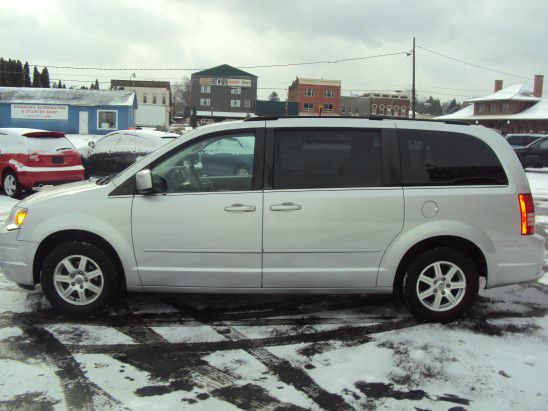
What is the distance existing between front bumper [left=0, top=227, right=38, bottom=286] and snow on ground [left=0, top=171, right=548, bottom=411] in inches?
14.3

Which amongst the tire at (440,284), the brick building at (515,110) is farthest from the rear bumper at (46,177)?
the brick building at (515,110)

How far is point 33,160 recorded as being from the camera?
1116 centimetres

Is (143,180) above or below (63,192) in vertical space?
above

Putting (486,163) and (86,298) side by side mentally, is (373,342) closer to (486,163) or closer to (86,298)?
(486,163)

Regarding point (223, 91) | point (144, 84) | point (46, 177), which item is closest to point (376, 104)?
point (223, 91)

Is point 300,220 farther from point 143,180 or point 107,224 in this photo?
point 107,224

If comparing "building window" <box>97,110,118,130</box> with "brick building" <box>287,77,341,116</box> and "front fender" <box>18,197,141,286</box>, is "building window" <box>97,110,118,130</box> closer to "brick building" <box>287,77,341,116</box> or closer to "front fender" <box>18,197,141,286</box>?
"front fender" <box>18,197,141,286</box>

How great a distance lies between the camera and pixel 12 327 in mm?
4336

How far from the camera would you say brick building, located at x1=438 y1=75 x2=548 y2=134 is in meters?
62.7

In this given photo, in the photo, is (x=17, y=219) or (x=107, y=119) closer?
(x=17, y=219)

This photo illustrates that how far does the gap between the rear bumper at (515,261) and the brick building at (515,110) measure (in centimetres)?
6323

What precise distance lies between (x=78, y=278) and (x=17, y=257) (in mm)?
582

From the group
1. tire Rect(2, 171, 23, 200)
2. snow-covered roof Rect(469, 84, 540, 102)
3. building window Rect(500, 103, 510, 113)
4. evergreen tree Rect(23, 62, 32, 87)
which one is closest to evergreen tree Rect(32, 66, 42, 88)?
evergreen tree Rect(23, 62, 32, 87)

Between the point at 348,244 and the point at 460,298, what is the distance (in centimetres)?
112
